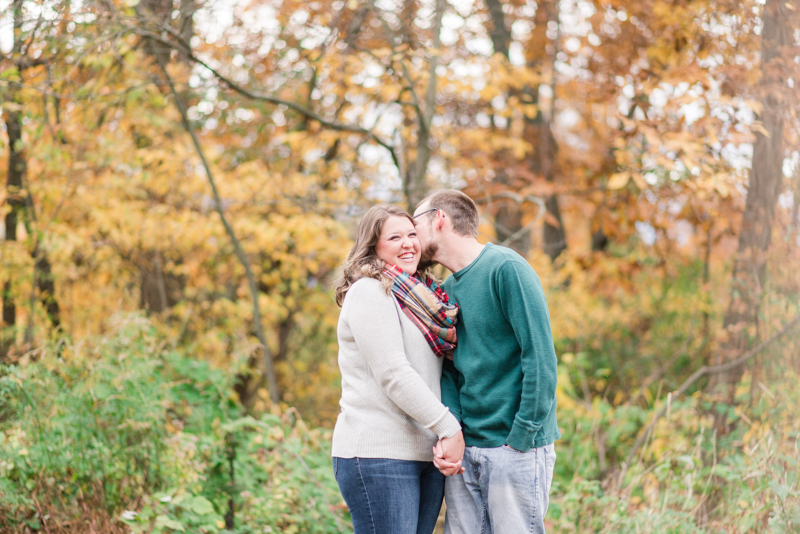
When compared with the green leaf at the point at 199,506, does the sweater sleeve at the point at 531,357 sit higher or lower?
higher

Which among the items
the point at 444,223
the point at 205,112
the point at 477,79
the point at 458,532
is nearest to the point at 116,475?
the point at 458,532

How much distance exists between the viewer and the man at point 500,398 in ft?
7.01

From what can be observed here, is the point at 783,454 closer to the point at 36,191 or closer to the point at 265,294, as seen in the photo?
the point at 265,294

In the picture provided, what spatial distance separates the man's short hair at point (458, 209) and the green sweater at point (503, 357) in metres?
0.14

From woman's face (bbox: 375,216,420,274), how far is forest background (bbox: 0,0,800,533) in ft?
5.29

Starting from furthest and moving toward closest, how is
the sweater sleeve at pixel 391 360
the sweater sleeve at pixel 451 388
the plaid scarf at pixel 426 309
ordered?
1. the sweater sleeve at pixel 451 388
2. the plaid scarf at pixel 426 309
3. the sweater sleeve at pixel 391 360

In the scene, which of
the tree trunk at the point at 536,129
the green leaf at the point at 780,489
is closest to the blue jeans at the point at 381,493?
the green leaf at the point at 780,489

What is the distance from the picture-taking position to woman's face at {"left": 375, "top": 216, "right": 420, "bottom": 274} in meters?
2.33

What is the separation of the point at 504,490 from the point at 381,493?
0.43m

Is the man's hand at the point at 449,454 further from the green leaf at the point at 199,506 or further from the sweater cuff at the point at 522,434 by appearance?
the green leaf at the point at 199,506

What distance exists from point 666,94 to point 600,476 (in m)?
3.11

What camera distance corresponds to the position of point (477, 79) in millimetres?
5648

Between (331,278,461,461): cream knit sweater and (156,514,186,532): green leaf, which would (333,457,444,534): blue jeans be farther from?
(156,514,186,532): green leaf

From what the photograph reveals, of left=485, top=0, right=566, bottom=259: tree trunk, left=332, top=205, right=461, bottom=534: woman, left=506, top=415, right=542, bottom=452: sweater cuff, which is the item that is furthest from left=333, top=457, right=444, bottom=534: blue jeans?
left=485, top=0, right=566, bottom=259: tree trunk
